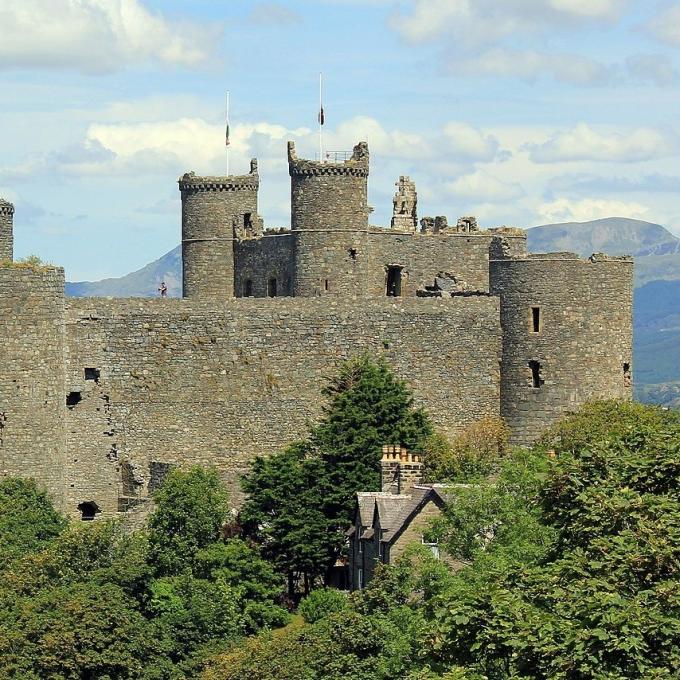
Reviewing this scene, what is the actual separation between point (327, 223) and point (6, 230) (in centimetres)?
917

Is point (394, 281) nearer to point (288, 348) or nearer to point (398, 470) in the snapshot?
point (288, 348)

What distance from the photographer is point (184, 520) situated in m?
56.9

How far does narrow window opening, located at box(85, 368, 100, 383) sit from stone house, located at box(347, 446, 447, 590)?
7.97 meters

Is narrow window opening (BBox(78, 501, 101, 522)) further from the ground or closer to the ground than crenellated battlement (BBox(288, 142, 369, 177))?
closer to the ground

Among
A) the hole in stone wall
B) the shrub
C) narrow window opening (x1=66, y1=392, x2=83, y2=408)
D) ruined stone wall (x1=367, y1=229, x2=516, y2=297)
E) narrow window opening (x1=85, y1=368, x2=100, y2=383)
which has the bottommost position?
the shrub

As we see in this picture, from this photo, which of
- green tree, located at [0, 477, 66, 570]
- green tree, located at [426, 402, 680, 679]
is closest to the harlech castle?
green tree, located at [0, 477, 66, 570]

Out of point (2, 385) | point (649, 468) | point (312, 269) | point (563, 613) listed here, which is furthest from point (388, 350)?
point (563, 613)

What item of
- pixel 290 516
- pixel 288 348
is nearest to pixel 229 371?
pixel 288 348

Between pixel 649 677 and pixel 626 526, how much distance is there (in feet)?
16.0

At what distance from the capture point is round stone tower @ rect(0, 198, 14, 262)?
67812mm

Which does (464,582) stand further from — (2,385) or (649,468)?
(2,385)

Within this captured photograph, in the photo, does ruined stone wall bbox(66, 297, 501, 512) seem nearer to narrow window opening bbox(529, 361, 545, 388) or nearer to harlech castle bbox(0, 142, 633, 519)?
harlech castle bbox(0, 142, 633, 519)

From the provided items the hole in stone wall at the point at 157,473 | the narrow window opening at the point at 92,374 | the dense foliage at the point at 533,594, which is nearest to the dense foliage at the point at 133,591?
the hole in stone wall at the point at 157,473

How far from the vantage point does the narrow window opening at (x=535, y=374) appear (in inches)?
2530
